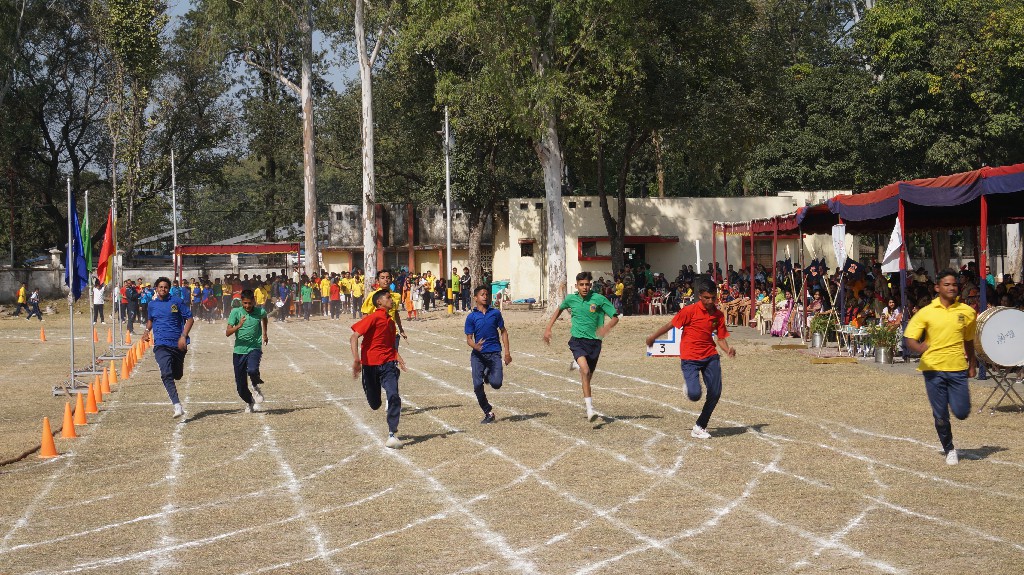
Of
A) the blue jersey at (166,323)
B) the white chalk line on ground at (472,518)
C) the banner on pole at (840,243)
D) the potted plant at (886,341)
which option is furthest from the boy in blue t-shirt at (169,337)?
the potted plant at (886,341)

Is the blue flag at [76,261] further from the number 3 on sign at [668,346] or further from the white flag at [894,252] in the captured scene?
the white flag at [894,252]

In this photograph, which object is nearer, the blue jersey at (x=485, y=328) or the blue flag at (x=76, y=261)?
the blue jersey at (x=485, y=328)

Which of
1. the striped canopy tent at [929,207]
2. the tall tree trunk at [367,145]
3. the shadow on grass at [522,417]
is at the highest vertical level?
the tall tree trunk at [367,145]

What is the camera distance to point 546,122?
35.6 m

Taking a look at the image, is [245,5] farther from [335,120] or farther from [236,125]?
[236,125]

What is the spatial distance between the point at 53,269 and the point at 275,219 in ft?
58.1

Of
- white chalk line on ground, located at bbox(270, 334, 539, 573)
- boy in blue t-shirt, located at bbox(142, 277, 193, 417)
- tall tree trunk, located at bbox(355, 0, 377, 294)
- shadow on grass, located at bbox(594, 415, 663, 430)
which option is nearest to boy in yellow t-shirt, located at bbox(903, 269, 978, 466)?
shadow on grass, located at bbox(594, 415, 663, 430)

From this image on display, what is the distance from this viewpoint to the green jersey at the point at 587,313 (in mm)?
14133

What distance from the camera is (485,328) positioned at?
14125mm

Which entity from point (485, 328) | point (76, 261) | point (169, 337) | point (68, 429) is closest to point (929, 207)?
point (485, 328)

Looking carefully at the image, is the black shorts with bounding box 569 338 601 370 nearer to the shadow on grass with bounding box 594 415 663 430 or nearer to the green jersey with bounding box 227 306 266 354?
the shadow on grass with bounding box 594 415 663 430

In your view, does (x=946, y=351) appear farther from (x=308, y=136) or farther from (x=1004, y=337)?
(x=308, y=136)

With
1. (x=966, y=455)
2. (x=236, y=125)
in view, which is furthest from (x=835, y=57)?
(x=966, y=455)

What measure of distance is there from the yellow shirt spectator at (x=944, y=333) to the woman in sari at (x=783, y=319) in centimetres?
1803
